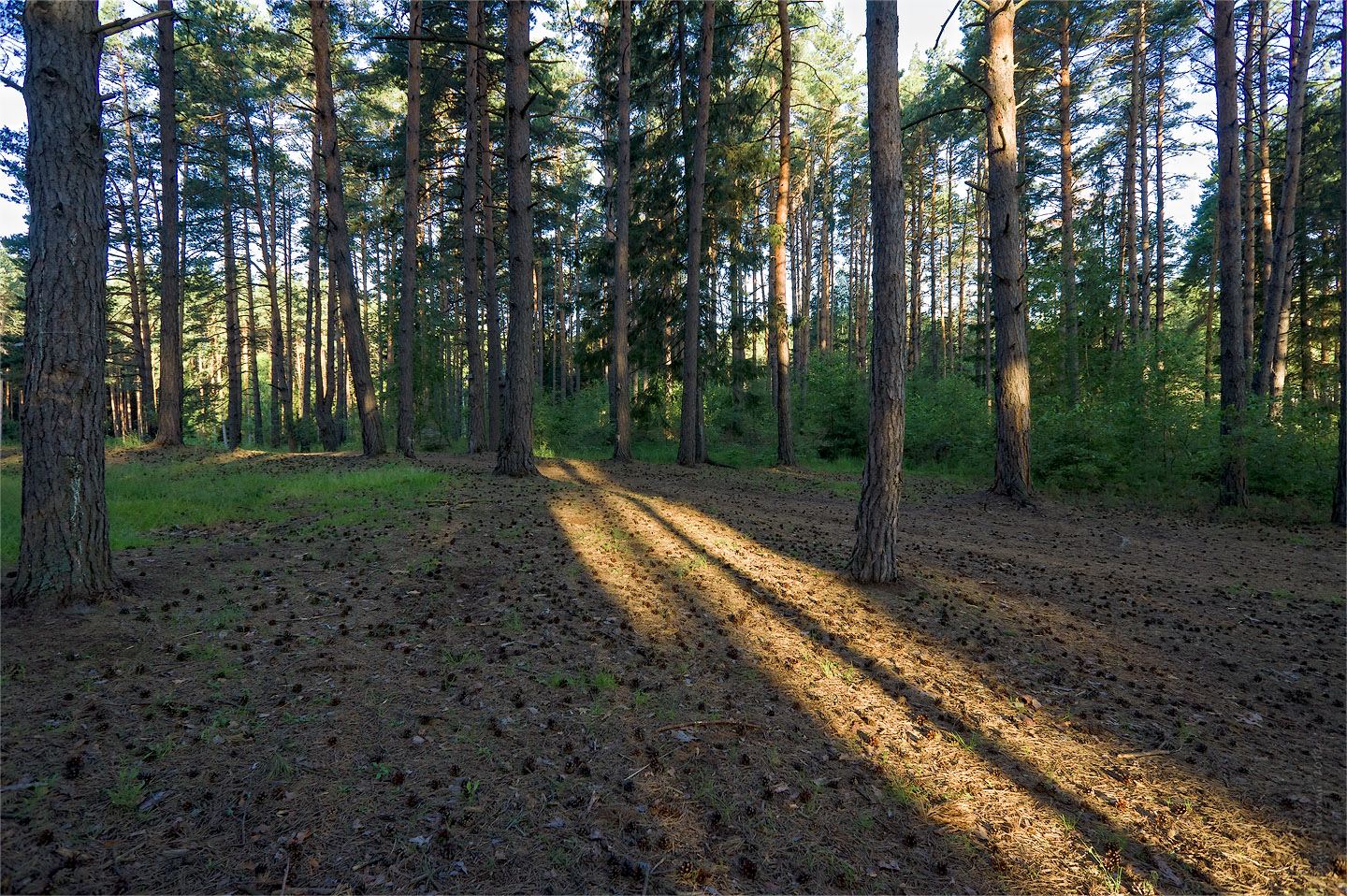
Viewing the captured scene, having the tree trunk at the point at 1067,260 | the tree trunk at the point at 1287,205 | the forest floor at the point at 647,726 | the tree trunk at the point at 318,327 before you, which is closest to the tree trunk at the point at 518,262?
the forest floor at the point at 647,726

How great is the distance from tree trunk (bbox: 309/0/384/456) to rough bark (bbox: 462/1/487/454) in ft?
11.0

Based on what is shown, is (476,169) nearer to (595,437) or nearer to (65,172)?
(595,437)

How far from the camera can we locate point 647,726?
11.9 feet

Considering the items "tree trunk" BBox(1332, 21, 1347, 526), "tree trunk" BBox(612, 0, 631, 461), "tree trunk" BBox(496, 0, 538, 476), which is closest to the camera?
"tree trunk" BBox(1332, 21, 1347, 526)

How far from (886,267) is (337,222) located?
537 inches

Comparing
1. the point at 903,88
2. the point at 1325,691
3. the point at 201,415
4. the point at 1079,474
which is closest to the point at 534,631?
the point at 1325,691

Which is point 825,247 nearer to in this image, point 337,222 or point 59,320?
point 337,222

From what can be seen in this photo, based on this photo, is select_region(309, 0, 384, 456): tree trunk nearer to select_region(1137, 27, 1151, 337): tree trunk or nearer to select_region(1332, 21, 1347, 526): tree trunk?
select_region(1332, 21, 1347, 526): tree trunk

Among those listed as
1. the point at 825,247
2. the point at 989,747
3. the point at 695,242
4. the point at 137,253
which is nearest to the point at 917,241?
the point at 825,247

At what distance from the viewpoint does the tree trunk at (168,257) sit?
48.6ft

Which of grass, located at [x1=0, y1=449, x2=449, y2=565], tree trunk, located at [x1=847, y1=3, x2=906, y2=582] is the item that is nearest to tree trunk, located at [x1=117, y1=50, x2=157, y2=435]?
grass, located at [x1=0, y1=449, x2=449, y2=565]

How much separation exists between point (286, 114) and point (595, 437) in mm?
19028

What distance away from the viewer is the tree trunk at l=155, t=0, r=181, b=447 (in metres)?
14.8

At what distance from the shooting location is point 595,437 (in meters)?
24.7
